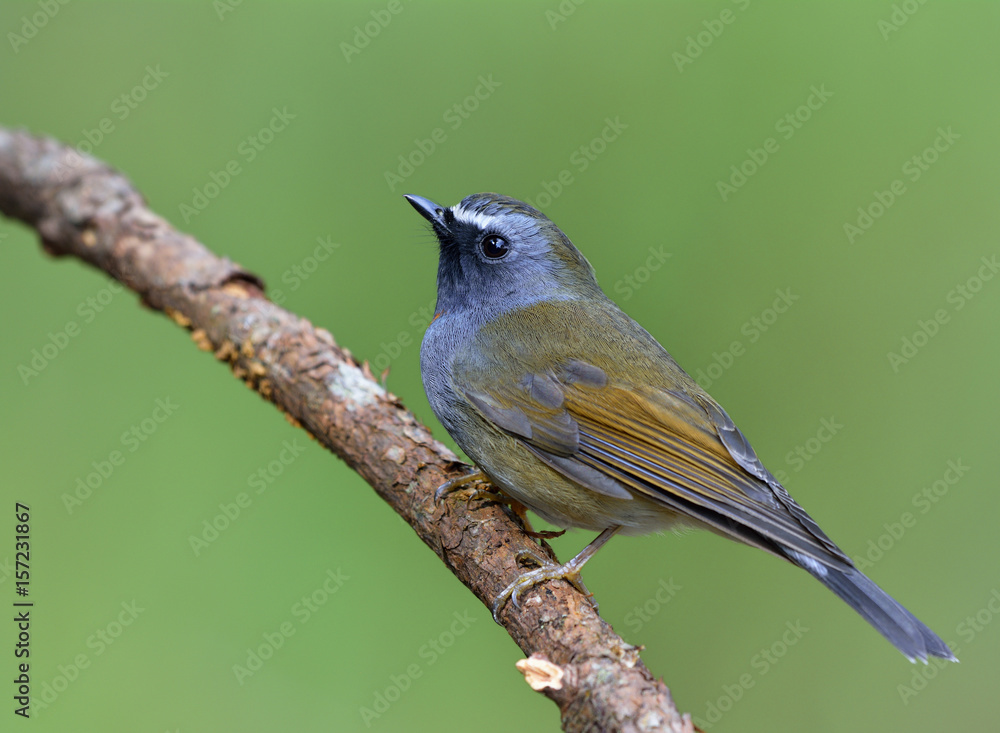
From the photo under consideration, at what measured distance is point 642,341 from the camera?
354 cm

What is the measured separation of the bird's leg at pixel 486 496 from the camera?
3270 millimetres

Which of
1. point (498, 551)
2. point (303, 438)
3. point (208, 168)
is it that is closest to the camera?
point (498, 551)

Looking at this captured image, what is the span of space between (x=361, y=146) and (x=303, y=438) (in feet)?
6.27

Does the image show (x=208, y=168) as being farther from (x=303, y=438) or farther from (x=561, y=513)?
(x=561, y=513)

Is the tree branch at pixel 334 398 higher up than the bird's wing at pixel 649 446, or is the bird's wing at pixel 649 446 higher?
the bird's wing at pixel 649 446

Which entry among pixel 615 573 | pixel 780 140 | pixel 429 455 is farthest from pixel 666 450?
pixel 780 140

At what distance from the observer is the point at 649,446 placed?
310 centimetres

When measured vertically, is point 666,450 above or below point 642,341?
below

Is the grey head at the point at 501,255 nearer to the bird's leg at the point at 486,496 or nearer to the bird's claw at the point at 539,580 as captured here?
the bird's leg at the point at 486,496

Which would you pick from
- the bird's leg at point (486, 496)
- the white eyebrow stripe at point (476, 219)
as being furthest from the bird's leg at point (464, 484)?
the white eyebrow stripe at point (476, 219)

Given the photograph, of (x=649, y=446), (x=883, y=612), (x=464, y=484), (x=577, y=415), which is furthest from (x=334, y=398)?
(x=883, y=612)

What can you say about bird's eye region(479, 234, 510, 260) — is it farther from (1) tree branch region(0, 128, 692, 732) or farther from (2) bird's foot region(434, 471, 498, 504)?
(2) bird's foot region(434, 471, 498, 504)

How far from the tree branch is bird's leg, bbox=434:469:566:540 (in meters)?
0.04

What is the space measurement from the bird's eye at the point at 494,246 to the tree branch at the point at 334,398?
2.51ft
